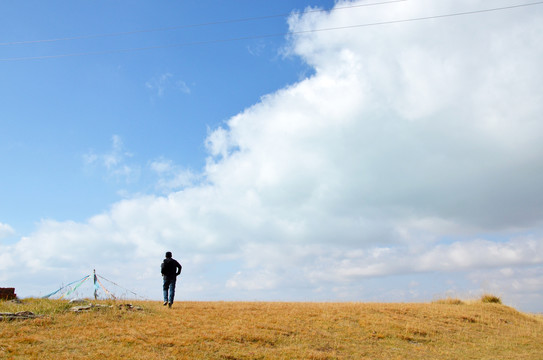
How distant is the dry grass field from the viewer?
12281 mm

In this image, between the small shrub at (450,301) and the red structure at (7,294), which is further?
the small shrub at (450,301)

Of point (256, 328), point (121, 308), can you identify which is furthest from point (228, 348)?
point (121, 308)

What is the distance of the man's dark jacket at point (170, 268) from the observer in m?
19.2

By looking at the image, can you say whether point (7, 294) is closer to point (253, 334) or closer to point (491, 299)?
point (253, 334)

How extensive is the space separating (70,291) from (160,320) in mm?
6560

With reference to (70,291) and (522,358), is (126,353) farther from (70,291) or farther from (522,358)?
(522,358)

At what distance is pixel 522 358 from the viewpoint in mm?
15141

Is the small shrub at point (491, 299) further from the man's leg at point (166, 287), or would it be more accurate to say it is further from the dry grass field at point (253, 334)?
the man's leg at point (166, 287)

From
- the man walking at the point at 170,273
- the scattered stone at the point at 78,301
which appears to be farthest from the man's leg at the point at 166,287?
the scattered stone at the point at 78,301

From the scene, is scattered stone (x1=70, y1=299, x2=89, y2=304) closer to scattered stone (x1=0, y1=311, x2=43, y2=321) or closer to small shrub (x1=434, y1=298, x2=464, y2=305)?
scattered stone (x1=0, y1=311, x2=43, y2=321)

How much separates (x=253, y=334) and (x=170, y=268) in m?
6.55

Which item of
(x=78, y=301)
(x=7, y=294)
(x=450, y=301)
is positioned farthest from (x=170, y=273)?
(x=450, y=301)

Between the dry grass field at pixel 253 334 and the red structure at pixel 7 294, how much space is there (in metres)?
1.19

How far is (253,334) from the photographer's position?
46.5ft
